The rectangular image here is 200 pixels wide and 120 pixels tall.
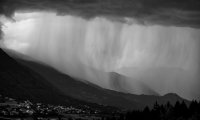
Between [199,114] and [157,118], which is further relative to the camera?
[157,118]

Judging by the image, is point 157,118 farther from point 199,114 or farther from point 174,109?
point 199,114

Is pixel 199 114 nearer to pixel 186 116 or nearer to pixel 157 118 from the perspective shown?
pixel 186 116

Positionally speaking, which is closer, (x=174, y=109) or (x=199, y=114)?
(x=199, y=114)

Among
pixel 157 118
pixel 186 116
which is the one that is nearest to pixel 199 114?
pixel 186 116

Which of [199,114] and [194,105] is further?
[194,105]

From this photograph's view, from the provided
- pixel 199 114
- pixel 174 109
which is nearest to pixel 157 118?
pixel 174 109

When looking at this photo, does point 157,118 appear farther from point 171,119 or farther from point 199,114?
point 199,114
